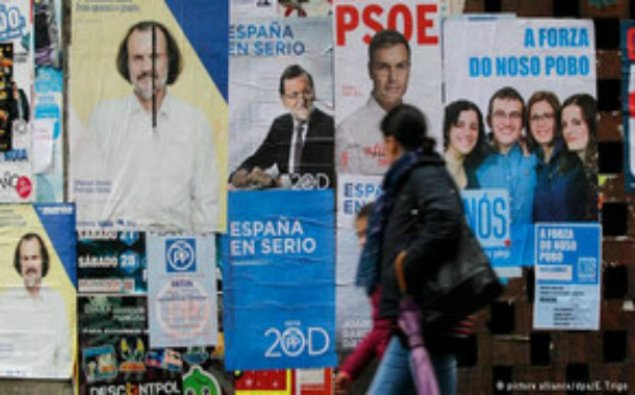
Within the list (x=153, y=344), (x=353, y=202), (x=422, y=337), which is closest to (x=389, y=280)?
(x=422, y=337)

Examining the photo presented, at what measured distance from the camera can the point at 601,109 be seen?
670 cm

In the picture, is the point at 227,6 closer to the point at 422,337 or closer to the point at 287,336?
the point at 287,336

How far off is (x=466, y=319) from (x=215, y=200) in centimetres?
289

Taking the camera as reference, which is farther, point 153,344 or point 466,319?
point 153,344

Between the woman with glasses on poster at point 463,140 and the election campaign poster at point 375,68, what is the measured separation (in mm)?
87

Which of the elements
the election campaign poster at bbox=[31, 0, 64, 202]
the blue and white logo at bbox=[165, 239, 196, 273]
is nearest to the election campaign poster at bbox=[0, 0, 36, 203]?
the election campaign poster at bbox=[31, 0, 64, 202]

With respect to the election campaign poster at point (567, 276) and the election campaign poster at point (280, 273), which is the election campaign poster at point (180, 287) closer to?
the election campaign poster at point (280, 273)

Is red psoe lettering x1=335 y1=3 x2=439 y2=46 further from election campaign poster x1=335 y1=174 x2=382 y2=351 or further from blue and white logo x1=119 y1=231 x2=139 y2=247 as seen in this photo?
blue and white logo x1=119 y1=231 x2=139 y2=247

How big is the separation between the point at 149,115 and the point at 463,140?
2180 mm

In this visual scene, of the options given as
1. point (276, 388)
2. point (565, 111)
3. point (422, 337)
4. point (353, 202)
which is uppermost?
point (565, 111)

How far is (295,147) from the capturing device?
6.64m

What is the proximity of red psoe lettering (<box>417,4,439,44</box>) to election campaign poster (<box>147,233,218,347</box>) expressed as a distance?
200 centimetres

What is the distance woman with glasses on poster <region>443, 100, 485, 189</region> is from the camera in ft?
21.8

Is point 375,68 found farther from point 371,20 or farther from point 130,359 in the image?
point 130,359
